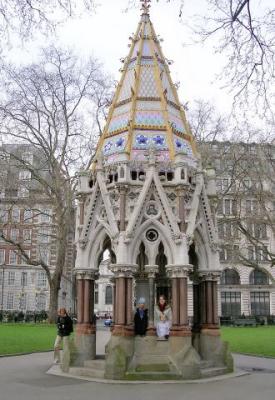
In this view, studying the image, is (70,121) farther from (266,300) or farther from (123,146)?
(266,300)

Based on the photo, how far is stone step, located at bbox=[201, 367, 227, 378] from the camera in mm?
11594

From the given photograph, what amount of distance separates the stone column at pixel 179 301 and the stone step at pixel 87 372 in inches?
→ 75.8

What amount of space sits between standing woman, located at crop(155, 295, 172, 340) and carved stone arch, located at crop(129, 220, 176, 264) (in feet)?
4.45

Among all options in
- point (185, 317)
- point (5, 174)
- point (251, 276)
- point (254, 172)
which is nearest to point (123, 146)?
point (185, 317)

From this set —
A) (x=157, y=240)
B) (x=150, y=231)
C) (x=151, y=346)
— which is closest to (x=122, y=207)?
(x=150, y=231)

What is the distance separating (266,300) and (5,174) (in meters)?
48.8

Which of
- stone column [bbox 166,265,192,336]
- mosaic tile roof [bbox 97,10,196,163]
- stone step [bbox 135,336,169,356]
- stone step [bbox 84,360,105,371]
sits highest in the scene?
mosaic tile roof [bbox 97,10,196,163]

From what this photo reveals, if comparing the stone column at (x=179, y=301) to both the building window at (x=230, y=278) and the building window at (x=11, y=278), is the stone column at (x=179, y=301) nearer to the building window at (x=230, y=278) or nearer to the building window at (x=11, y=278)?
the building window at (x=230, y=278)

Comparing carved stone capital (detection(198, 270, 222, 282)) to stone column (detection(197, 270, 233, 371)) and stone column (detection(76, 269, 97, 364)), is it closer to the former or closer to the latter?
stone column (detection(197, 270, 233, 371))

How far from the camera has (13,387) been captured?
1045cm

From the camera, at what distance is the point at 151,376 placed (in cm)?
1102

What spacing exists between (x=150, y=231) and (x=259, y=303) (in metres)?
62.0

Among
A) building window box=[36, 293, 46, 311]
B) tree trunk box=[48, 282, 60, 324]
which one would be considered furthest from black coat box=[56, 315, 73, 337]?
building window box=[36, 293, 46, 311]

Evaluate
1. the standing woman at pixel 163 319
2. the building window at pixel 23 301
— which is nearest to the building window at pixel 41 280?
the building window at pixel 23 301
